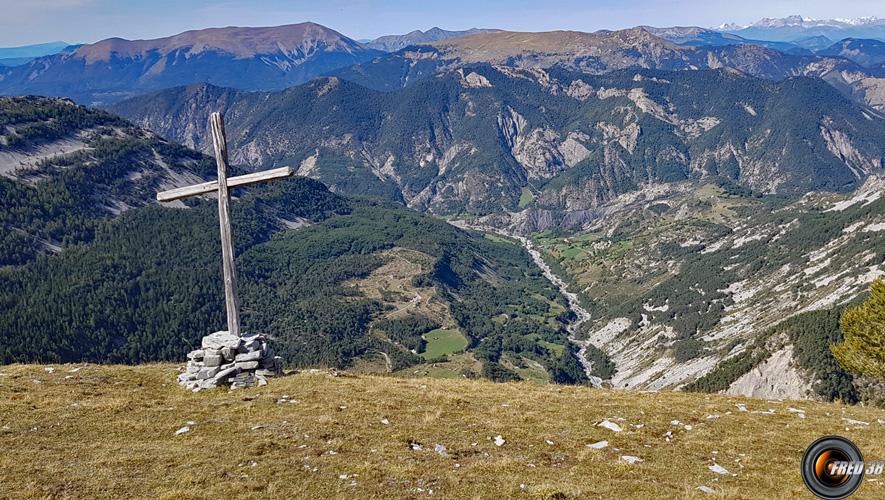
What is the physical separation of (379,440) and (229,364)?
15.5m

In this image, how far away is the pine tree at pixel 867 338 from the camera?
152ft

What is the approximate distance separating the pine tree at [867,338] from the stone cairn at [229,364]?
4718 cm

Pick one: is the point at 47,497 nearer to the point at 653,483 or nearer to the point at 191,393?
the point at 191,393

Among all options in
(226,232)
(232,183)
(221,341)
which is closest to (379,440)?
(221,341)

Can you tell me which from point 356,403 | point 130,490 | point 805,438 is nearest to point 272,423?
point 356,403

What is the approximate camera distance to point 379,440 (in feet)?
95.0

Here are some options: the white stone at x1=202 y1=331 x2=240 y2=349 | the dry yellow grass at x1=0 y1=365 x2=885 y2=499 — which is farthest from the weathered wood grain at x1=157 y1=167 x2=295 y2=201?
the dry yellow grass at x1=0 y1=365 x2=885 y2=499

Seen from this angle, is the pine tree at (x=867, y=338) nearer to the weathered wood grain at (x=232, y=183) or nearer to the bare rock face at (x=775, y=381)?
the weathered wood grain at (x=232, y=183)

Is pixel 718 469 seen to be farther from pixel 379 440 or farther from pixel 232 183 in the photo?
pixel 232 183

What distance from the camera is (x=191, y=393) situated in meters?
36.7

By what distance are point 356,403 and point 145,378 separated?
1629cm

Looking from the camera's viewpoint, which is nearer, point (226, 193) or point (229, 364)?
point (229, 364)

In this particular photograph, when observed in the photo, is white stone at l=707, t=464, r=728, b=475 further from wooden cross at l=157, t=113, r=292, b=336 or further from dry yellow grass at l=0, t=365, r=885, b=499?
wooden cross at l=157, t=113, r=292, b=336

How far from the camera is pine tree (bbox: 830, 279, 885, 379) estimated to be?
4625 centimetres
